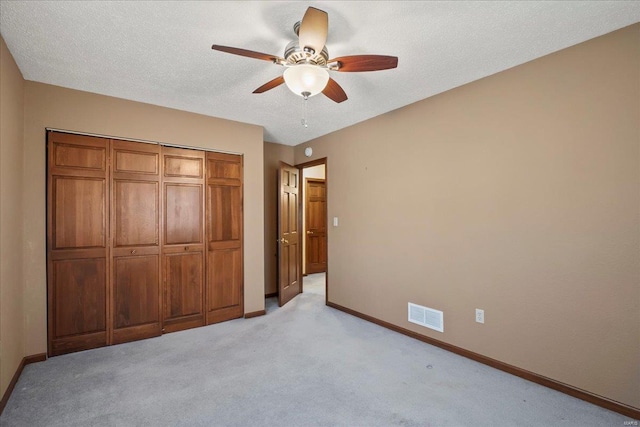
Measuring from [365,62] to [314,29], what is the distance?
1.33 feet

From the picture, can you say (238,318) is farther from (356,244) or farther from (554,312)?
(554,312)

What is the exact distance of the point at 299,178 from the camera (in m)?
5.15

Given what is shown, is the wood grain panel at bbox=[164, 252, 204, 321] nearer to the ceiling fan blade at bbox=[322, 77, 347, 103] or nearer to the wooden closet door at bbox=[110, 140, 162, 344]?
the wooden closet door at bbox=[110, 140, 162, 344]

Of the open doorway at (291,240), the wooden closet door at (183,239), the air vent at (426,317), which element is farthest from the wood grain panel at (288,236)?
the air vent at (426,317)

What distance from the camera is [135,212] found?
3262mm

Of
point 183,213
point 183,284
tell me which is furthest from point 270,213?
point 183,284

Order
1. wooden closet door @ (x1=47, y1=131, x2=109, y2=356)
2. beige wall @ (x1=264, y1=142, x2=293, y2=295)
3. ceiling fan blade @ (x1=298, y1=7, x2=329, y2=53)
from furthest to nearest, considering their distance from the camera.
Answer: beige wall @ (x1=264, y1=142, x2=293, y2=295) < wooden closet door @ (x1=47, y1=131, x2=109, y2=356) < ceiling fan blade @ (x1=298, y1=7, x2=329, y2=53)

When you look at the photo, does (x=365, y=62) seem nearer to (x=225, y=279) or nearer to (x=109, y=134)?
(x=109, y=134)

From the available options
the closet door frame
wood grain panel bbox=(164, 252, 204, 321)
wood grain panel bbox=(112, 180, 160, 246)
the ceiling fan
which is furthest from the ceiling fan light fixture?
wood grain panel bbox=(164, 252, 204, 321)

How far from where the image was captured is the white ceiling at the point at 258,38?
1.80 metres

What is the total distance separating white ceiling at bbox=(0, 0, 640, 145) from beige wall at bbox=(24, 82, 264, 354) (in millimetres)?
188

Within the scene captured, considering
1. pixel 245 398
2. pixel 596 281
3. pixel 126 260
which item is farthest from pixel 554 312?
pixel 126 260

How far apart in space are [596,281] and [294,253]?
3662 mm

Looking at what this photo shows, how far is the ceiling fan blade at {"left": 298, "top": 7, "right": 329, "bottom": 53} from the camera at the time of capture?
1.56 meters
